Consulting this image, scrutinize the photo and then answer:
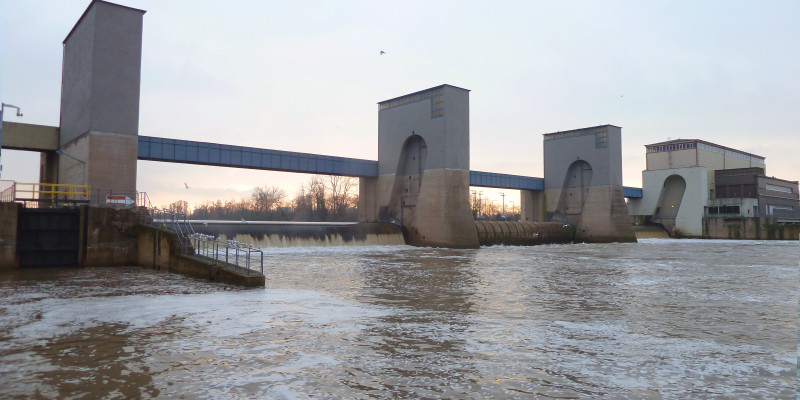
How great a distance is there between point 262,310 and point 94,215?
16167 millimetres

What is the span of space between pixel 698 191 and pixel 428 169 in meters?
52.0

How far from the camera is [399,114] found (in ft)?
168

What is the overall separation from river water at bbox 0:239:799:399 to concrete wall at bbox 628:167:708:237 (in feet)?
220

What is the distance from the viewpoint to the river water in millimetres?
6621

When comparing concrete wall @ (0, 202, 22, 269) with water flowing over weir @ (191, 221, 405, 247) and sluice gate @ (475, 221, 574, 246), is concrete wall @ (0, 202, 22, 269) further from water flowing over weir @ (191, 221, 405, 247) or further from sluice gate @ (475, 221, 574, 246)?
sluice gate @ (475, 221, 574, 246)

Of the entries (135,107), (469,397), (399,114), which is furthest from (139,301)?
(399,114)

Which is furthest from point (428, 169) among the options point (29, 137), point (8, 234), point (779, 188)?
point (779, 188)

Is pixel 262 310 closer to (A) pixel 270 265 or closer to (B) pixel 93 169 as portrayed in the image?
(A) pixel 270 265

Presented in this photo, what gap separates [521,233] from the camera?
186 ft

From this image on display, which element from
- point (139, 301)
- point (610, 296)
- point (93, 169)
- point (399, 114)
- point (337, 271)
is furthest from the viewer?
point (399, 114)

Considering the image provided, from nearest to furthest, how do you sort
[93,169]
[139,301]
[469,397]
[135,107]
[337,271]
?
[469,397]
[139,301]
[337,271]
[93,169]
[135,107]

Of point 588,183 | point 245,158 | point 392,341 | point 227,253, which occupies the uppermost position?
point 588,183

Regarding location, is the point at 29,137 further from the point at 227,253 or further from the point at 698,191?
the point at 698,191

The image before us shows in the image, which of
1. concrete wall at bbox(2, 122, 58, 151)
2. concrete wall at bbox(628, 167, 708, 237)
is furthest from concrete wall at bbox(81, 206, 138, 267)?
concrete wall at bbox(628, 167, 708, 237)
